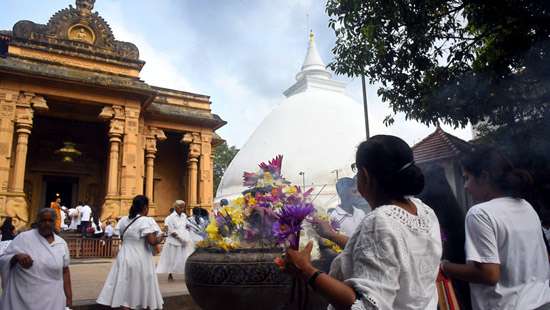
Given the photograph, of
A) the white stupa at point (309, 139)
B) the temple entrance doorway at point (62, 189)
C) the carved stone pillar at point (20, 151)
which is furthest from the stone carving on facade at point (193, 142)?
the white stupa at point (309, 139)

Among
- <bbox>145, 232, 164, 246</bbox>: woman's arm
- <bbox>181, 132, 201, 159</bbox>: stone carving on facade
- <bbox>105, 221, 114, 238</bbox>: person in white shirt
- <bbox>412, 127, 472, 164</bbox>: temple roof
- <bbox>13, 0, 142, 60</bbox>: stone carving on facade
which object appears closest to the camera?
<bbox>145, 232, 164, 246</bbox>: woman's arm

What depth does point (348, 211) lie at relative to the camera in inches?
159

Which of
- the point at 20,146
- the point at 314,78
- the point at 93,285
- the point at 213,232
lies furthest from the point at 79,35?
the point at 314,78

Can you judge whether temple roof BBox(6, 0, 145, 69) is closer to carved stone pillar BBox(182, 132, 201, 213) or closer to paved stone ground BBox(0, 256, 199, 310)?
carved stone pillar BBox(182, 132, 201, 213)

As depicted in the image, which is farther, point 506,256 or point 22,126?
point 22,126

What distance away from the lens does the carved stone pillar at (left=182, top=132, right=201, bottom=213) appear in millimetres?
18391

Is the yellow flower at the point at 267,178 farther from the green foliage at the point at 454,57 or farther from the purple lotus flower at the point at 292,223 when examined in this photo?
the green foliage at the point at 454,57

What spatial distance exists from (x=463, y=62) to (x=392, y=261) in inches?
228

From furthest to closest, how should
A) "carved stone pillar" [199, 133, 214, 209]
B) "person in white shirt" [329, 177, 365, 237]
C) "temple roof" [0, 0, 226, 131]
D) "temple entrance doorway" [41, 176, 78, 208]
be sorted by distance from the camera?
"carved stone pillar" [199, 133, 214, 209], "temple entrance doorway" [41, 176, 78, 208], "temple roof" [0, 0, 226, 131], "person in white shirt" [329, 177, 365, 237]

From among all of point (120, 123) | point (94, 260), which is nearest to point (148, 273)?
point (94, 260)

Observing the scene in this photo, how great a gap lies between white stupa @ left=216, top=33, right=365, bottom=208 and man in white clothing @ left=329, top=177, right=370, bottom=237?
19173mm

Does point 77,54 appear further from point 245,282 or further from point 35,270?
point 245,282

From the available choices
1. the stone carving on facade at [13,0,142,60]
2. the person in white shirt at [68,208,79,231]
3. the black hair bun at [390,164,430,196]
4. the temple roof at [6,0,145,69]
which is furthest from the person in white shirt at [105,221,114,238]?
the black hair bun at [390,164,430,196]

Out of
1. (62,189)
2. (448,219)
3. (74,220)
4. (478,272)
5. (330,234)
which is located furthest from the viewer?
(62,189)
